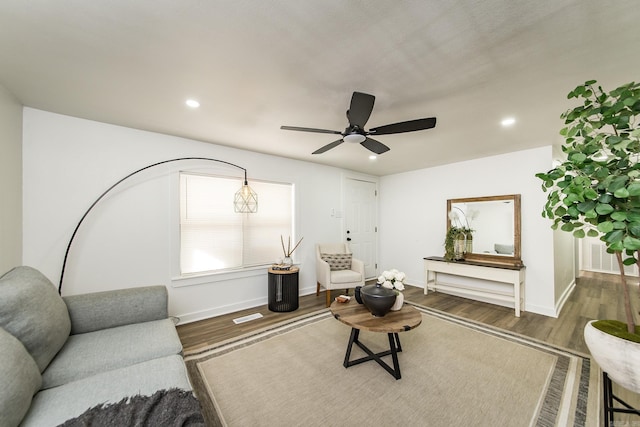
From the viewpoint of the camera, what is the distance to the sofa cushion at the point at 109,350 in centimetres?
141

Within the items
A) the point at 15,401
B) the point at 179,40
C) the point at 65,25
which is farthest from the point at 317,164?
the point at 15,401

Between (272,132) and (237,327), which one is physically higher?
(272,132)

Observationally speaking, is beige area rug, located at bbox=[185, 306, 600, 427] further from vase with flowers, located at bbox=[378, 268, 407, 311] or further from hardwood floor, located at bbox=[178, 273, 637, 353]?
vase with flowers, located at bbox=[378, 268, 407, 311]

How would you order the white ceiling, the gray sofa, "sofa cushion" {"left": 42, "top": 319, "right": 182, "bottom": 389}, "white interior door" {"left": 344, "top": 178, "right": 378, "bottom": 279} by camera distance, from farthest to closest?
"white interior door" {"left": 344, "top": 178, "right": 378, "bottom": 279} < "sofa cushion" {"left": 42, "top": 319, "right": 182, "bottom": 389} < the white ceiling < the gray sofa

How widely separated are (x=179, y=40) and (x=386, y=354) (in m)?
2.85

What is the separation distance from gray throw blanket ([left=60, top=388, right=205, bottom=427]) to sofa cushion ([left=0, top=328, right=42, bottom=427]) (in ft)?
0.60

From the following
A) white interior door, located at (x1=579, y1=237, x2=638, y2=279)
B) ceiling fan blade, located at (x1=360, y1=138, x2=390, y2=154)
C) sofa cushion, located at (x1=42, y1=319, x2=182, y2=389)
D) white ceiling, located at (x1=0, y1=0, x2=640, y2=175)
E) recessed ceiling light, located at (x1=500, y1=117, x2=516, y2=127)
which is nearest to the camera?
white ceiling, located at (x1=0, y1=0, x2=640, y2=175)

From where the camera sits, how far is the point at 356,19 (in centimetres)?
132

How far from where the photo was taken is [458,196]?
4391 millimetres

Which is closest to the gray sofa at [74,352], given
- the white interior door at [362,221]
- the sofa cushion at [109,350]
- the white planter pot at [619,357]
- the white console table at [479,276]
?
the sofa cushion at [109,350]

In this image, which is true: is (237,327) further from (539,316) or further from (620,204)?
(539,316)

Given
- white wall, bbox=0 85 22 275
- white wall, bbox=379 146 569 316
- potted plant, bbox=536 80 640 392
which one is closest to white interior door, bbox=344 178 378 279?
white wall, bbox=379 146 569 316

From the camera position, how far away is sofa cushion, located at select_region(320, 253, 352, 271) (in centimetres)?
408

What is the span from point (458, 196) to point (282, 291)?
11.2ft
